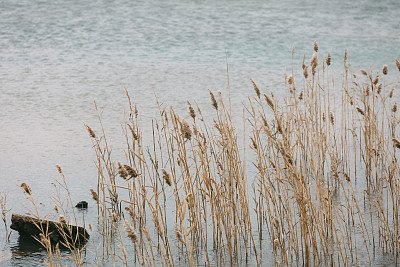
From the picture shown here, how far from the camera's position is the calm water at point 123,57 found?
459cm

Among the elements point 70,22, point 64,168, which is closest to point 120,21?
point 70,22

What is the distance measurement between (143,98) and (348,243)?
151 inches

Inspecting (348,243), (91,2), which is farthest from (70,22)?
(348,243)

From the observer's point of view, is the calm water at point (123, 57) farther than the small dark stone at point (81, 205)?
Yes

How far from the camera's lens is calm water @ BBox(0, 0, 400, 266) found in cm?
459

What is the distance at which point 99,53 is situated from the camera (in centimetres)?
929

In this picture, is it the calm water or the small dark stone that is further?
the calm water

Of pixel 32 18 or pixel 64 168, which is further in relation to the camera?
pixel 32 18

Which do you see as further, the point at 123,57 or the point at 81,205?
the point at 123,57

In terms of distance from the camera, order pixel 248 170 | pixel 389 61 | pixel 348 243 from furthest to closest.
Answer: pixel 389 61 → pixel 248 170 → pixel 348 243

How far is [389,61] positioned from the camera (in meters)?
8.37

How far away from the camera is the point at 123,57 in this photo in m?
8.91

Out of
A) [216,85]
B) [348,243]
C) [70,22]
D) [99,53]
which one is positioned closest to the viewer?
[348,243]

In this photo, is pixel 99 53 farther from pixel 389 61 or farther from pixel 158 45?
pixel 389 61
